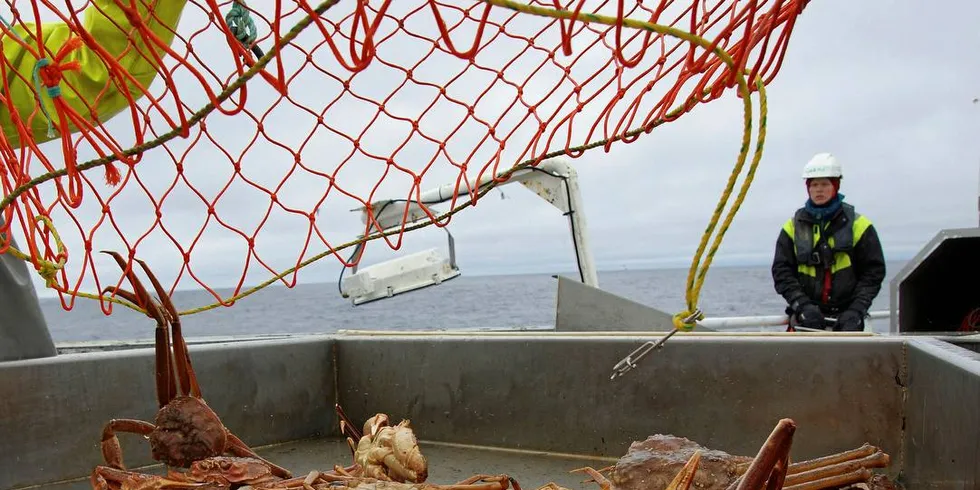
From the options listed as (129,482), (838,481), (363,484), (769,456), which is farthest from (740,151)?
(129,482)

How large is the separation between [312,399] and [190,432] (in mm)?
1182

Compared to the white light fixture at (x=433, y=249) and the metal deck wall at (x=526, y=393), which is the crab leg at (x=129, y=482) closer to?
the metal deck wall at (x=526, y=393)

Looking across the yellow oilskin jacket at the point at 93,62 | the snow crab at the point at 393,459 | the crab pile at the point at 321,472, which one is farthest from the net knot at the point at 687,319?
the yellow oilskin jacket at the point at 93,62

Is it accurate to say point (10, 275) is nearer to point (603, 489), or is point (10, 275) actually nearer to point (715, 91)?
point (603, 489)

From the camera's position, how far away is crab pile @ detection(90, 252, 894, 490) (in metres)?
1.83

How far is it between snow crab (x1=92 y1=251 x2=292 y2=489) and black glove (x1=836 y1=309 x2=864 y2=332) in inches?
195

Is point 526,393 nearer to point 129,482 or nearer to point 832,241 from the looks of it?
point 129,482

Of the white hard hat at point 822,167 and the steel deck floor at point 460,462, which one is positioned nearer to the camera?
the steel deck floor at point 460,462

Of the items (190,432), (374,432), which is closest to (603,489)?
(374,432)

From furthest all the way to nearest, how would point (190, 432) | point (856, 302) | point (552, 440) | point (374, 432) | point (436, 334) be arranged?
1. point (856, 302)
2. point (436, 334)
3. point (552, 440)
4. point (374, 432)
5. point (190, 432)

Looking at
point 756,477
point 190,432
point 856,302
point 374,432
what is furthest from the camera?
point 856,302

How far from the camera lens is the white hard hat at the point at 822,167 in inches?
244

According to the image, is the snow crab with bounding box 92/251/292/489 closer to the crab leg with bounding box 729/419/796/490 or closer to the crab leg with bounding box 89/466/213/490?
the crab leg with bounding box 89/466/213/490

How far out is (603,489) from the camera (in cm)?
183
